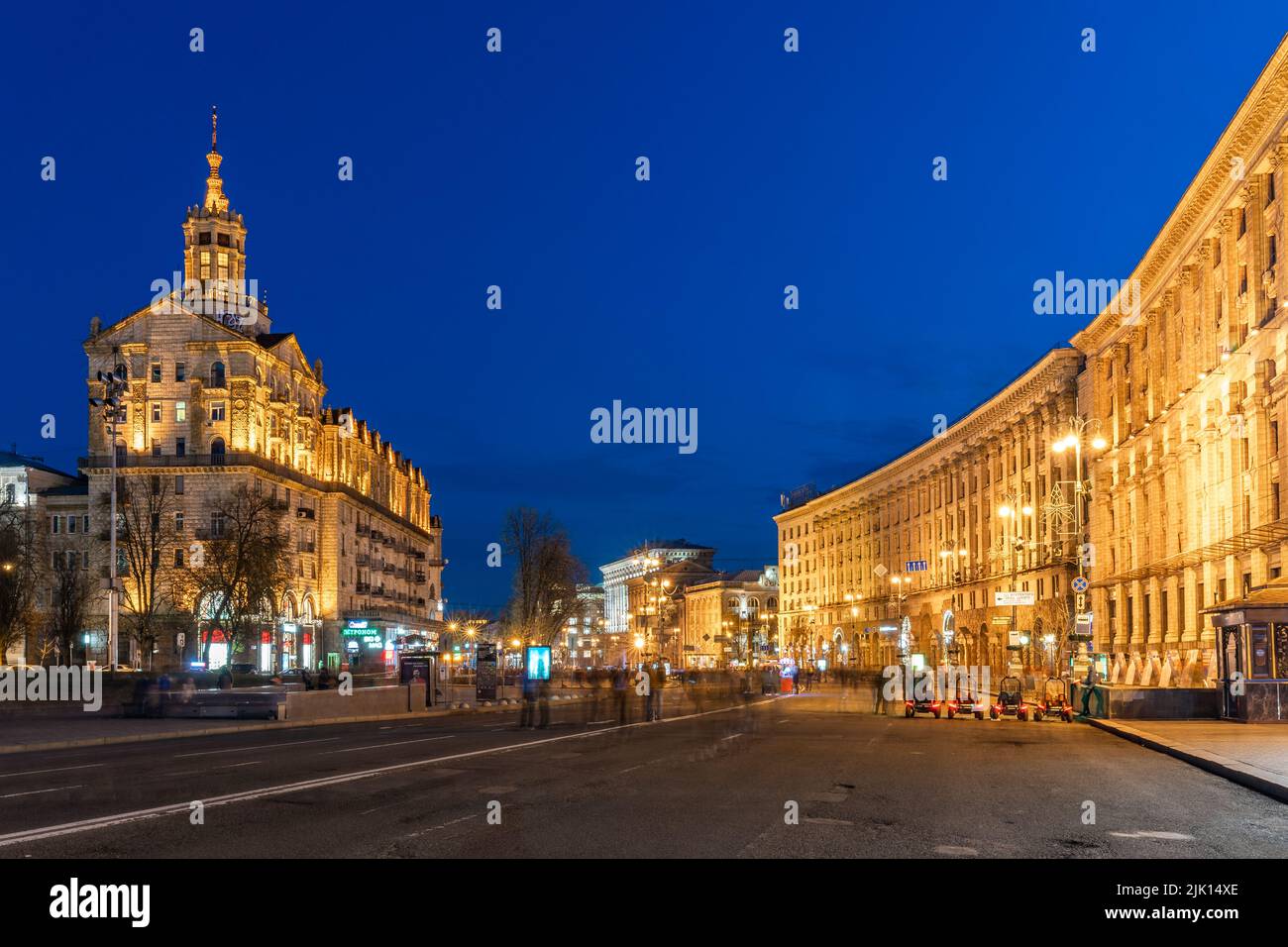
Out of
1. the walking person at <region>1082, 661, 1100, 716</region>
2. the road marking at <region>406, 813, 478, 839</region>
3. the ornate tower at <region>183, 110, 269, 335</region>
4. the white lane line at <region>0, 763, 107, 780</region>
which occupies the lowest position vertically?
the walking person at <region>1082, 661, 1100, 716</region>

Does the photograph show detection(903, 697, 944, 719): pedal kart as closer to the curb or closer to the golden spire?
the curb

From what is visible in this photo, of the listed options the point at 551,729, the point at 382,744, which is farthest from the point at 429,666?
the point at 382,744

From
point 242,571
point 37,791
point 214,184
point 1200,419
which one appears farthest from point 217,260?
point 37,791

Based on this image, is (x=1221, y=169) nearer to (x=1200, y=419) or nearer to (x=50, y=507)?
(x=1200, y=419)

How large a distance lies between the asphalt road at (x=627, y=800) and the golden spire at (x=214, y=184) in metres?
80.1

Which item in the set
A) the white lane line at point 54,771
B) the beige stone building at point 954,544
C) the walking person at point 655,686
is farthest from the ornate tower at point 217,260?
the white lane line at point 54,771

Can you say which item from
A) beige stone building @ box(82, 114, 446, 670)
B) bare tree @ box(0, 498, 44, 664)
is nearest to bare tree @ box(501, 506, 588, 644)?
beige stone building @ box(82, 114, 446, 670)

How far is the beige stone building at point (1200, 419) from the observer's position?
42.9m

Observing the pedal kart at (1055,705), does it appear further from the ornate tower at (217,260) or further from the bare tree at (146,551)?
the ornate tower at (217,260)

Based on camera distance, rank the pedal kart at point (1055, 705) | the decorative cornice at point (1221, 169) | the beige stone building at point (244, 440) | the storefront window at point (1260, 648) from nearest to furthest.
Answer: the storefront window at point (1260, 648), the pedal kart at point (1055, 705), the decorative cornice at point (1221, 169), the beige stone building at point (244, 440)

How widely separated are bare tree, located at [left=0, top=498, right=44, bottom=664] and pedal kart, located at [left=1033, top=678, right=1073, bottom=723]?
43.7m

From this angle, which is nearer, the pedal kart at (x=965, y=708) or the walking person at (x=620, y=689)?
the walking person at (x=620, y=689)

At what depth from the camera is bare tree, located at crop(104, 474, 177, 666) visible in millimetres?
73812
